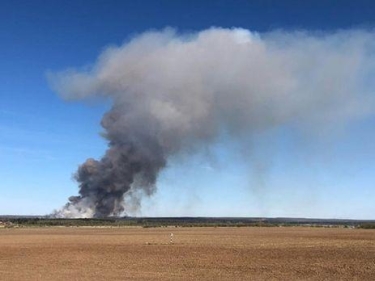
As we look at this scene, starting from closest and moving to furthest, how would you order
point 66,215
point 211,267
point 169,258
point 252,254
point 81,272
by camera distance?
1. point 81,272
2. point 211,267
3. point 169,258
4. point 252,254
5. point 66,215

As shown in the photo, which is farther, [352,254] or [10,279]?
[352,254]

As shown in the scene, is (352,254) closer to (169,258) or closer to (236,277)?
(169,258)

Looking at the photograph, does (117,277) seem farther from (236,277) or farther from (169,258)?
(169,258)

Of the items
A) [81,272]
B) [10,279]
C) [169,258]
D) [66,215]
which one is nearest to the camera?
[10,279]

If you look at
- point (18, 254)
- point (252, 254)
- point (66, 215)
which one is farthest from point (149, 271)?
point (66, 215)

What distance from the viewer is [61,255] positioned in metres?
38.0

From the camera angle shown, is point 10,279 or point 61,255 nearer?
point 10,279

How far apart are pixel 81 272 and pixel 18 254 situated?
46.2 ft

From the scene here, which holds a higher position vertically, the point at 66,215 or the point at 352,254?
the point at 66,215

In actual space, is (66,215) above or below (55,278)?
above

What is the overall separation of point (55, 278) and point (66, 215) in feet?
498

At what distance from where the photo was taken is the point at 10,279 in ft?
78.8

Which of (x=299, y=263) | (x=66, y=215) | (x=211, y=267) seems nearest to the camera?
(x=211, y=267)

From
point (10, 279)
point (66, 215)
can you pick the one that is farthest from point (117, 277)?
point (66, 215)
